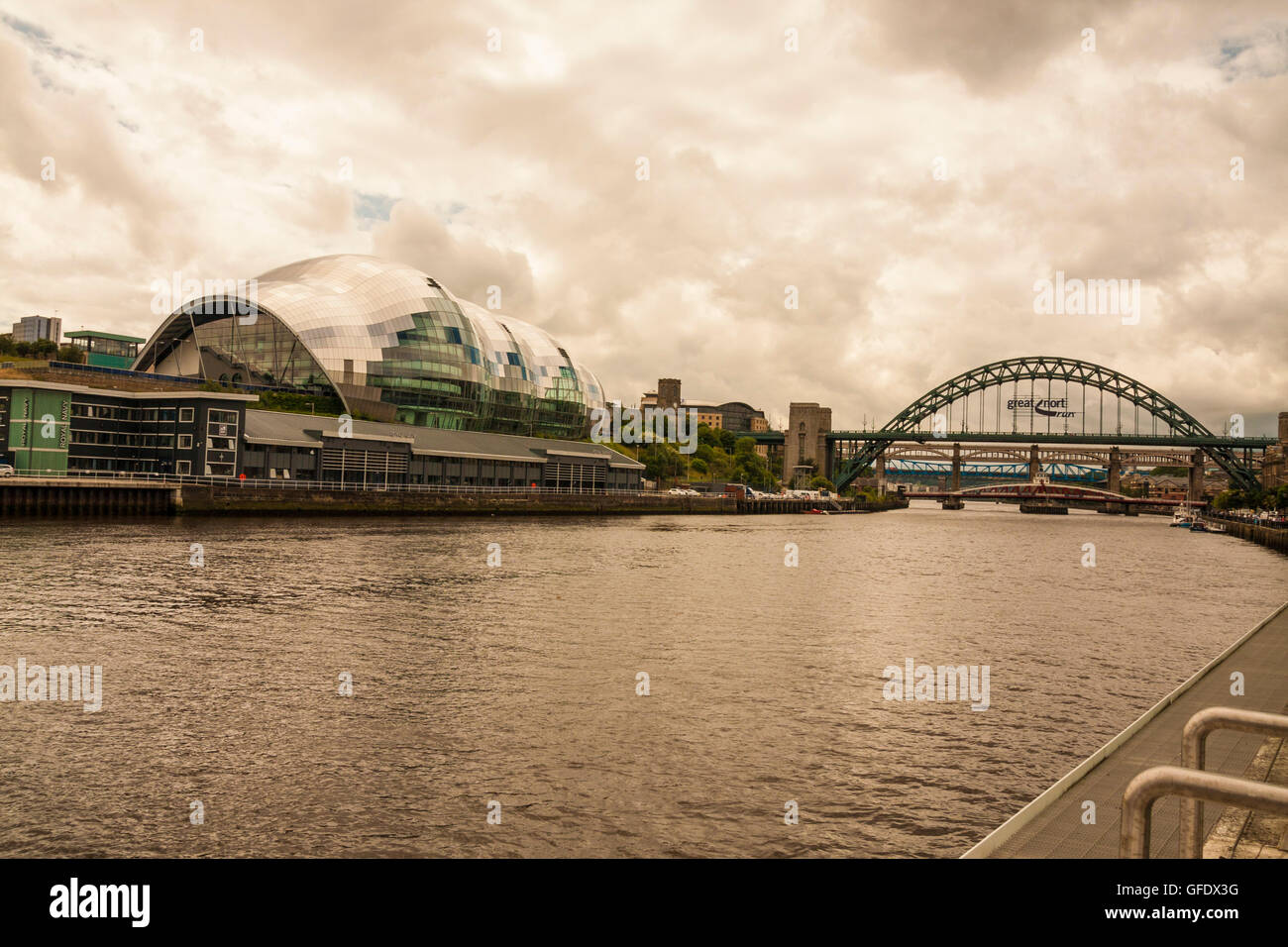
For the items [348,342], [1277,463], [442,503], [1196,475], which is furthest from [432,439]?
[1196,475]

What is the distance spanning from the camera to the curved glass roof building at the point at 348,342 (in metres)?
101

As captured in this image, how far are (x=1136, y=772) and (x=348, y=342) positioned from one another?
101 m

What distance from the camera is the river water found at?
10742 millimetres

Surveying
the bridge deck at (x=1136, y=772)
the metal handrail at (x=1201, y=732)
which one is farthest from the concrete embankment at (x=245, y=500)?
the metal handrail at (x=1201, y=732)

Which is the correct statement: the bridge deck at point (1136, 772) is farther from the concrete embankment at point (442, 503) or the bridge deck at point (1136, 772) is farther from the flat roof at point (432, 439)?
the flat roof at point (432, 439)

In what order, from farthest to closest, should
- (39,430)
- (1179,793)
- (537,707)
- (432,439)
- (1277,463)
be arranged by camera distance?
1. (1277,463)
2. (432,439)
3. (39,430)
4. (537,707)
5. (1179,793)

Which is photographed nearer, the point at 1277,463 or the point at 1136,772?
the point at 1136,772

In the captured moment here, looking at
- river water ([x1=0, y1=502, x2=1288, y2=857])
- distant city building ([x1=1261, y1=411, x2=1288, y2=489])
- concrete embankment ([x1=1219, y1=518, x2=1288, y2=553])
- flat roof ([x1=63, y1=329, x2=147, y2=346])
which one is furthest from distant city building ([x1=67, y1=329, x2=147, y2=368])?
distant city building ([x1=1261, y1=411, x2=1288, y2=489])

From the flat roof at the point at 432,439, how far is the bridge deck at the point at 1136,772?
7240 cm

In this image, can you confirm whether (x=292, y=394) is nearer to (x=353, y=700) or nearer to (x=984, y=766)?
(x=353, y=700)

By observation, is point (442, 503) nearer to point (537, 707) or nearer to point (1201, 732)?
point (537, 707)

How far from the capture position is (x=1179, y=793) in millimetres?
4863

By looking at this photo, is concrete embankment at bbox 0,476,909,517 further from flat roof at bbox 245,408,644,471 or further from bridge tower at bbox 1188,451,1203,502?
bridge tower at bbox 1188,451,1203,502

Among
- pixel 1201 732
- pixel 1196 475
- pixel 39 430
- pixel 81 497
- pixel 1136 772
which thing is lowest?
pixel 1136 772
